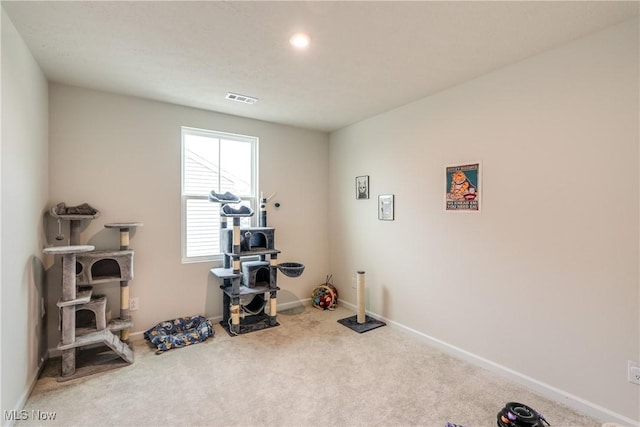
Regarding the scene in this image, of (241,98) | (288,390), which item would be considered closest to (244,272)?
(288,390)

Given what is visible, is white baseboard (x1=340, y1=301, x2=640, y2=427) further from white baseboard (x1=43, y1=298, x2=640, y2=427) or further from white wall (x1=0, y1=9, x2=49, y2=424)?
white wall (x1=0, y1=9, x2=49, y2=424)

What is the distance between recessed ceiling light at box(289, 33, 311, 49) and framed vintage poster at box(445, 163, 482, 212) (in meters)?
1.69

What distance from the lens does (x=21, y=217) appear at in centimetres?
204

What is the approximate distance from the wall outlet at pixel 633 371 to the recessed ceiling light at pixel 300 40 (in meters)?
2.88

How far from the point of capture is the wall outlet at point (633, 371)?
1.84 metres

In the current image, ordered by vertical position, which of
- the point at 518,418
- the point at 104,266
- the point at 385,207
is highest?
the point at 385,207

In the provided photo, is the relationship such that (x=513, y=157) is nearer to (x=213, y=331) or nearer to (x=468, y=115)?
(x=468, y=115)

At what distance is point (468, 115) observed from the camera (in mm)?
2721

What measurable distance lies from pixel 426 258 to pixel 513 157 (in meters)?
1.22

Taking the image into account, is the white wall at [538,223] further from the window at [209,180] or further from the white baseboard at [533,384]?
the window at [209,180]

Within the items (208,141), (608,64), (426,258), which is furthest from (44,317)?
(608,64)

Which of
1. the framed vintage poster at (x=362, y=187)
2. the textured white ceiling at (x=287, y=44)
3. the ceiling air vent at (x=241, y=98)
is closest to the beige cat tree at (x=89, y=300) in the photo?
the textured white ceiling at (x=287, y=44)

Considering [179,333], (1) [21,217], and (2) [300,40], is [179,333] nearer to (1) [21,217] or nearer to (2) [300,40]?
(1) [21,217]

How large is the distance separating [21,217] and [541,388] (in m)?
3.82
